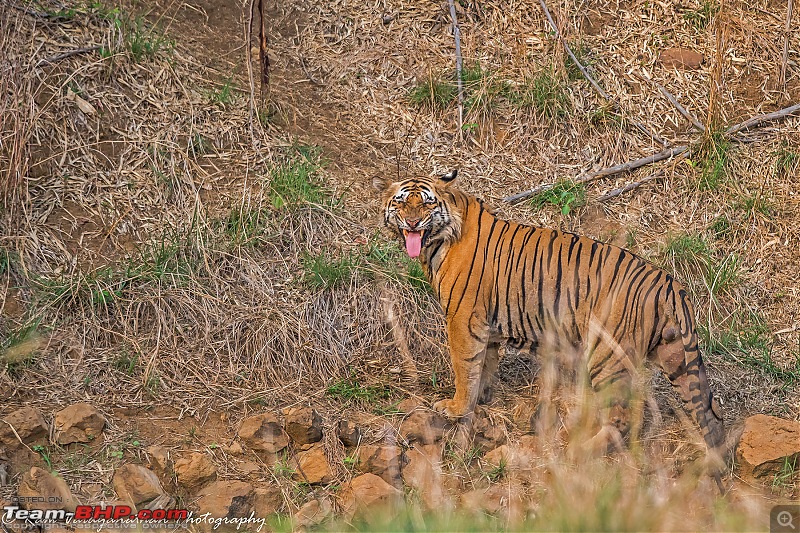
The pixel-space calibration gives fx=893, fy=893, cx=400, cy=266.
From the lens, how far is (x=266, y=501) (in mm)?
4891

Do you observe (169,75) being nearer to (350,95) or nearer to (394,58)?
(350,95)

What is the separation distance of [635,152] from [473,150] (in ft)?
4.72

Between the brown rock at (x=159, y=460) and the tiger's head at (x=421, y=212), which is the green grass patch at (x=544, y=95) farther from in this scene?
the brown rock at (x=159, y=460)

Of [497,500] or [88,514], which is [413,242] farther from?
[88,514]

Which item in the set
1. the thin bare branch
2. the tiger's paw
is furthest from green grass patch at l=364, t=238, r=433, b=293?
the thin bare branch

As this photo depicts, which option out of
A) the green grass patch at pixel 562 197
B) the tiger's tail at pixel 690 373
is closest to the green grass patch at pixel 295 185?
the green grass patch at pixel 562 197

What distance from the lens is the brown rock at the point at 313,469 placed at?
517cm

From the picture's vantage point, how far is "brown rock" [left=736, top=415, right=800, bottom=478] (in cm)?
529

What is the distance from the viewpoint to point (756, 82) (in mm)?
8438

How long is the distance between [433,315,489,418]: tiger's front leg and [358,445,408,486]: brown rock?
536mm

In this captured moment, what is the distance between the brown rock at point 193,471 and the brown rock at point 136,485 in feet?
0.52

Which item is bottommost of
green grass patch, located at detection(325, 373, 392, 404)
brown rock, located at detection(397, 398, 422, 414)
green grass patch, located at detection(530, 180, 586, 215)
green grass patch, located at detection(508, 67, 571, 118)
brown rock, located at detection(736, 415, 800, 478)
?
green grass patch, located at detection(325, 373, 392, 404)

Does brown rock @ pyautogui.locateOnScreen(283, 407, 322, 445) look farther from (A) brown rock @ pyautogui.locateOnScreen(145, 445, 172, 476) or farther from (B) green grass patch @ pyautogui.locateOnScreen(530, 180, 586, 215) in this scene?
(B) green grass patch @ pyautogui.locateOnScreen(530, 180, 586, 215)

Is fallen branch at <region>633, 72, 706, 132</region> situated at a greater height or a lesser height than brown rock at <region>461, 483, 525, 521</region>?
greater
